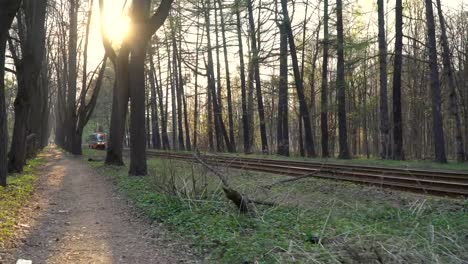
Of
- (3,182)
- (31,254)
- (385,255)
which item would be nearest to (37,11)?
(3,182)

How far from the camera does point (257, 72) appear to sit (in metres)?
33.5

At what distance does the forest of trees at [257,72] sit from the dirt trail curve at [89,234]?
2.60m

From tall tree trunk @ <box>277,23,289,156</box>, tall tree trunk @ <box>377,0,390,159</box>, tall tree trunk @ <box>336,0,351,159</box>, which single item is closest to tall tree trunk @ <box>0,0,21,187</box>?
tall tree trunk @ <box>336,0,351,159</box>

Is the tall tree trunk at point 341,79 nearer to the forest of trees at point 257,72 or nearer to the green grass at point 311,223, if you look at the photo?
the forest of trees at point 257,72

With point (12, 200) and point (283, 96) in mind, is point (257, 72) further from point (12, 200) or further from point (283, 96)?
point (12, 200)

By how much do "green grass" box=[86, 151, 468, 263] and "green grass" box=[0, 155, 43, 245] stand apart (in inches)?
100

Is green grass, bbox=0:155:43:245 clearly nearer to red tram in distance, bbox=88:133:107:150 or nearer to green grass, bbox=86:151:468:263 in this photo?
green grass, bbox=86:151:468:263

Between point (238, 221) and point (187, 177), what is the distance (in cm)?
294

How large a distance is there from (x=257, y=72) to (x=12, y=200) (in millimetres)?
23905

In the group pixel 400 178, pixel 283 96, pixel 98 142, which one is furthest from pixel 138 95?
pixel 98 142

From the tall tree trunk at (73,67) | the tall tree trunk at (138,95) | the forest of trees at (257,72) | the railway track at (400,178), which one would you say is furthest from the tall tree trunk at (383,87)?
the tall tree trunk at (73,67)

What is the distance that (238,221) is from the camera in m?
7.92

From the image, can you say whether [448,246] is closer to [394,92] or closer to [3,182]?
[3,182]

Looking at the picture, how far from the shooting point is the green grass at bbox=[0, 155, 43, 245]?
8180 mm
